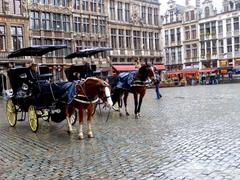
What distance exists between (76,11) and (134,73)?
110 feet

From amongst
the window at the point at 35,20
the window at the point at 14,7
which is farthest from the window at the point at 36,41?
the window at the point at 14,7

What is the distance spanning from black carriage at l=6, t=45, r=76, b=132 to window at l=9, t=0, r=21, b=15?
28545 millimetres

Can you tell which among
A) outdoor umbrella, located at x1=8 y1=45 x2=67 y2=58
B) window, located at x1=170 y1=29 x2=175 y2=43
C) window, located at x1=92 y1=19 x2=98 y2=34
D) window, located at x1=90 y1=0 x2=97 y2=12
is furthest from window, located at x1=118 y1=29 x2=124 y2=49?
outdoor umbrella, located at x1=8 y1=45 x2=67 y2=58

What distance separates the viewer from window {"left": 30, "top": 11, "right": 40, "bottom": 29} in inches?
1590

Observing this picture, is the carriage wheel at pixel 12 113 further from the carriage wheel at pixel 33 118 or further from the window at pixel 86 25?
the window at pixel 86 25

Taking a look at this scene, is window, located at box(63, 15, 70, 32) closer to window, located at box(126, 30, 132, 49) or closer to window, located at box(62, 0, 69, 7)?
Answer: window, located at box(62, 0, 69, 7)

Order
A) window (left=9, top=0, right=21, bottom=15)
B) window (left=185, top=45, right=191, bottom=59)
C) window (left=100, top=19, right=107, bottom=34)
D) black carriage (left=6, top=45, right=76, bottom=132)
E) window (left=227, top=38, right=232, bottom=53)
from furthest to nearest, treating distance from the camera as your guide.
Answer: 1. window (left=185, top=45, right=191, bottom=59)
2. window (left=227, top=38, right=232, bottom=53)
3. window (left=100, top=19, right=107, bottom=34)
4. window (left=9, top=0, right=21, bottom=15)
5. black carriage (left=6, top=45, right=76, bottom=132)

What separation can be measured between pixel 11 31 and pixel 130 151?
34202 mm

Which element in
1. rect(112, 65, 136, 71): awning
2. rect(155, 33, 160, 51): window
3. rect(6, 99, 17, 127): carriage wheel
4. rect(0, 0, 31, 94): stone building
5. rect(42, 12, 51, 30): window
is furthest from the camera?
rect(155, 33, 160, 51): window

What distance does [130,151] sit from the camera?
6.88 metres

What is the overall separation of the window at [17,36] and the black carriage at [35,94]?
2766 cm

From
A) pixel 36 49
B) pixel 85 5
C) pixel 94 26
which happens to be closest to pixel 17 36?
pixel 85 5

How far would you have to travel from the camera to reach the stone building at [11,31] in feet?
123

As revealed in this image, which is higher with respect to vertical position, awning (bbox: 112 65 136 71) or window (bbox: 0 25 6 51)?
window (bbox: 0 25 6 51)
